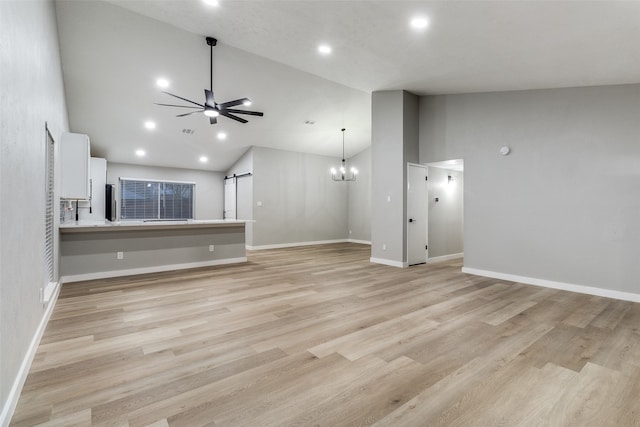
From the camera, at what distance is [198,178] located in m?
10.6

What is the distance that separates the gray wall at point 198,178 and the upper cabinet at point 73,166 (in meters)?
5.68

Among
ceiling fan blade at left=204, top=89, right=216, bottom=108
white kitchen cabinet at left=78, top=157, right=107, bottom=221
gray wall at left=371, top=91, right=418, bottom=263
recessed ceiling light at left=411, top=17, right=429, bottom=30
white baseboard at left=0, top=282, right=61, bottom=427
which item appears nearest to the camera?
white baseboard at left=0, top=282, right=61, bottom=427

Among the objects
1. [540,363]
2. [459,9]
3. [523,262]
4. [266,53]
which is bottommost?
[540,363]

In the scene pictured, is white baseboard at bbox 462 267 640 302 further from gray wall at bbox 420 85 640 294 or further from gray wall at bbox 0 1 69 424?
gray wall at bbox 0 1 69 424

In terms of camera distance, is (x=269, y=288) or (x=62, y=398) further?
(x=269, y=288)

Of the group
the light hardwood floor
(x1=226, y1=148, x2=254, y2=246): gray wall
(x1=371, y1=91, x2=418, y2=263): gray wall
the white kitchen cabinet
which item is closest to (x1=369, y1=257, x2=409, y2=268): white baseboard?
(x1=371, y1=91, x2=418, y2=263): gray wall

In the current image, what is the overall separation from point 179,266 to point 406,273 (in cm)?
411

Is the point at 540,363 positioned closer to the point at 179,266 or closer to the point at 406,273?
the point at 406,273

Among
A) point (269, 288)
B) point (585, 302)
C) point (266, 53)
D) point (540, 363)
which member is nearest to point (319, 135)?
point (266, 53)

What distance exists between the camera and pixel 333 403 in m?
1.85

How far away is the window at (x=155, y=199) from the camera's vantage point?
9.70m

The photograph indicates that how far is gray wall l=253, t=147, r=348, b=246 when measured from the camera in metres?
8.85

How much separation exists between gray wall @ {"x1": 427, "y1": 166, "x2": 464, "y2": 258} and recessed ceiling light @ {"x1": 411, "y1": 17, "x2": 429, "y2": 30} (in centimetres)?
350

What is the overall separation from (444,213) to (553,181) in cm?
245
